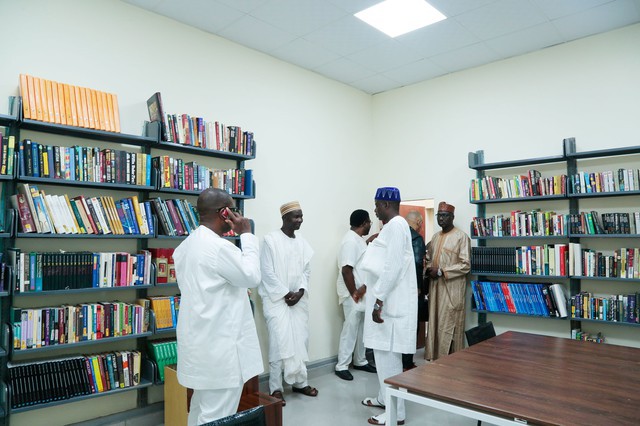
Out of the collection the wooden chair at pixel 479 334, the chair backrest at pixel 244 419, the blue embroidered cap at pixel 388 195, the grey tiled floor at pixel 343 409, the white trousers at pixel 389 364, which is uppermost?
the blue embroidered cap at pixel 388 195

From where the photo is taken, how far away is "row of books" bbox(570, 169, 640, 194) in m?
3.72

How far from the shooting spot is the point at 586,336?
3.95 metres

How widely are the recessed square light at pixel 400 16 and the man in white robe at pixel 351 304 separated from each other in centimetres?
206

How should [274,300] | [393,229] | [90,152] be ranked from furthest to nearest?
[274,300]
[393,229]
[90,152]

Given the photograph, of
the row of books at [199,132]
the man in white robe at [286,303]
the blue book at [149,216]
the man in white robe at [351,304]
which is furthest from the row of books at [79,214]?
the man in white robe at [351,304]

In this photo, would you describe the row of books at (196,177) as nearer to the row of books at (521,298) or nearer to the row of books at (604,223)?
the row of books at (521,298)

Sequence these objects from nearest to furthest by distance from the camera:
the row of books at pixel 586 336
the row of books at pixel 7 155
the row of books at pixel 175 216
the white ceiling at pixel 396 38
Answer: the row of books at pixel 7 155, the row of books at pixel 175 216, the white ceiling at pixel 396 38, the row of books at pixel 586 336

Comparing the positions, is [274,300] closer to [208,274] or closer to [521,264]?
[208,274]

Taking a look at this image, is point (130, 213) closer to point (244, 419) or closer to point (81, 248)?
point (81, 248)

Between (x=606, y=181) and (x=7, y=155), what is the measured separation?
14.8 feet

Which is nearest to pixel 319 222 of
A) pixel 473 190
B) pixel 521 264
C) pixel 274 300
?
pixel 274 300

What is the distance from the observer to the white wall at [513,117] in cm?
404

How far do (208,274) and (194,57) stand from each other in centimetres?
244

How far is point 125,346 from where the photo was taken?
3.39 metres
